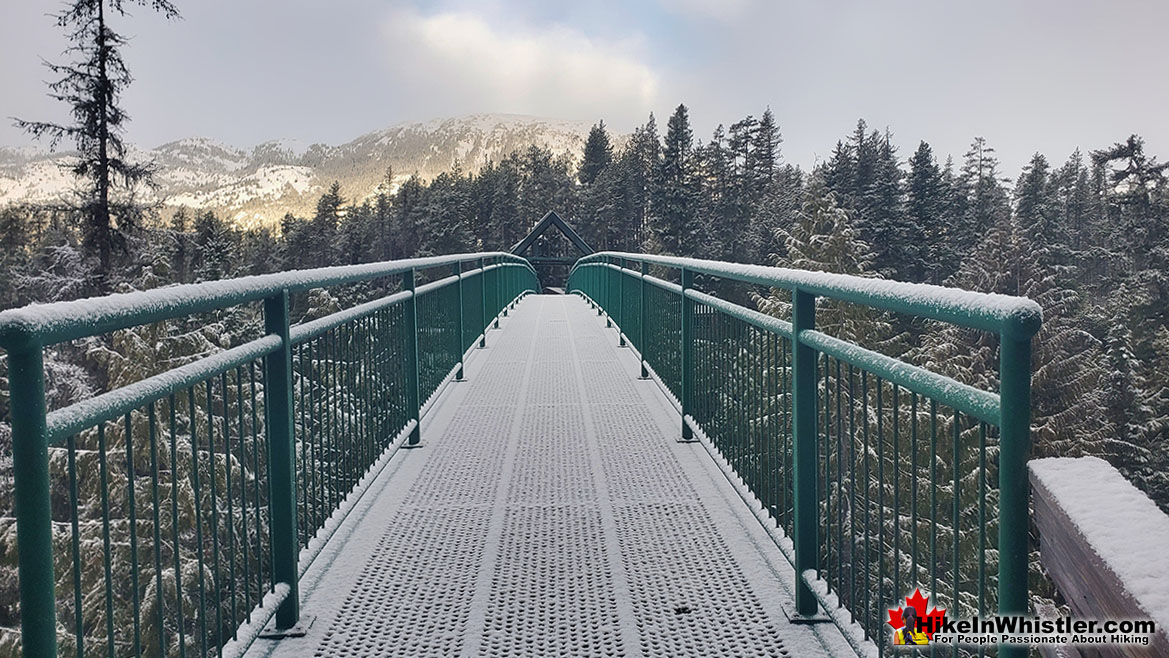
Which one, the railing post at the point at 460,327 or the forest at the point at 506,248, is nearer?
the forest at the point at 506,248

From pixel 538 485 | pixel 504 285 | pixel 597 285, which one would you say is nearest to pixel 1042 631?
pixel 538 485

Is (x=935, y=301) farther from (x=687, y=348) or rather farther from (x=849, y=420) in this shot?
(x=687, y=348)

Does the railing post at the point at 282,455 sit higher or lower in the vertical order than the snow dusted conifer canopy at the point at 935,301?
lower

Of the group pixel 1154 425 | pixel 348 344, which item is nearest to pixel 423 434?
pixel 348 344

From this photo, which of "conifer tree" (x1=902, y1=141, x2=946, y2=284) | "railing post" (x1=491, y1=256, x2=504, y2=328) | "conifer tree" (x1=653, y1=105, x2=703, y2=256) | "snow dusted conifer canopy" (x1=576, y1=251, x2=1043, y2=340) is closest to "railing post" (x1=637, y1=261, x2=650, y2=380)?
"railing post" (x1=491, y1=256, x2=504, y2=328)

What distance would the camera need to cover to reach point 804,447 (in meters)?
2.88

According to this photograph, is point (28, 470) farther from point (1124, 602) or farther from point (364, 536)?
point (364, 536)

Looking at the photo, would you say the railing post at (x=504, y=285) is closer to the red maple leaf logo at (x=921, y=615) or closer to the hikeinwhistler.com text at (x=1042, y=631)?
the red maple leaf logo at (x=921, y=615)

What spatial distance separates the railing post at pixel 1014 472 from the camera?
4.79 feet

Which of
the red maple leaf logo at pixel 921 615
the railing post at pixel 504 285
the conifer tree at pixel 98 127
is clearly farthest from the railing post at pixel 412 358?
the conifer tree at pixel 98 127

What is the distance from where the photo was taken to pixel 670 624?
9.52 ft

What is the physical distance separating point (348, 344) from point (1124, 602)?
139 inches

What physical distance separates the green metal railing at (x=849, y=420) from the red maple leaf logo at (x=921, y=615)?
0.03m

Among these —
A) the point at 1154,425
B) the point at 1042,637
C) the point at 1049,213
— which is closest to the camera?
the point at 1042,637
